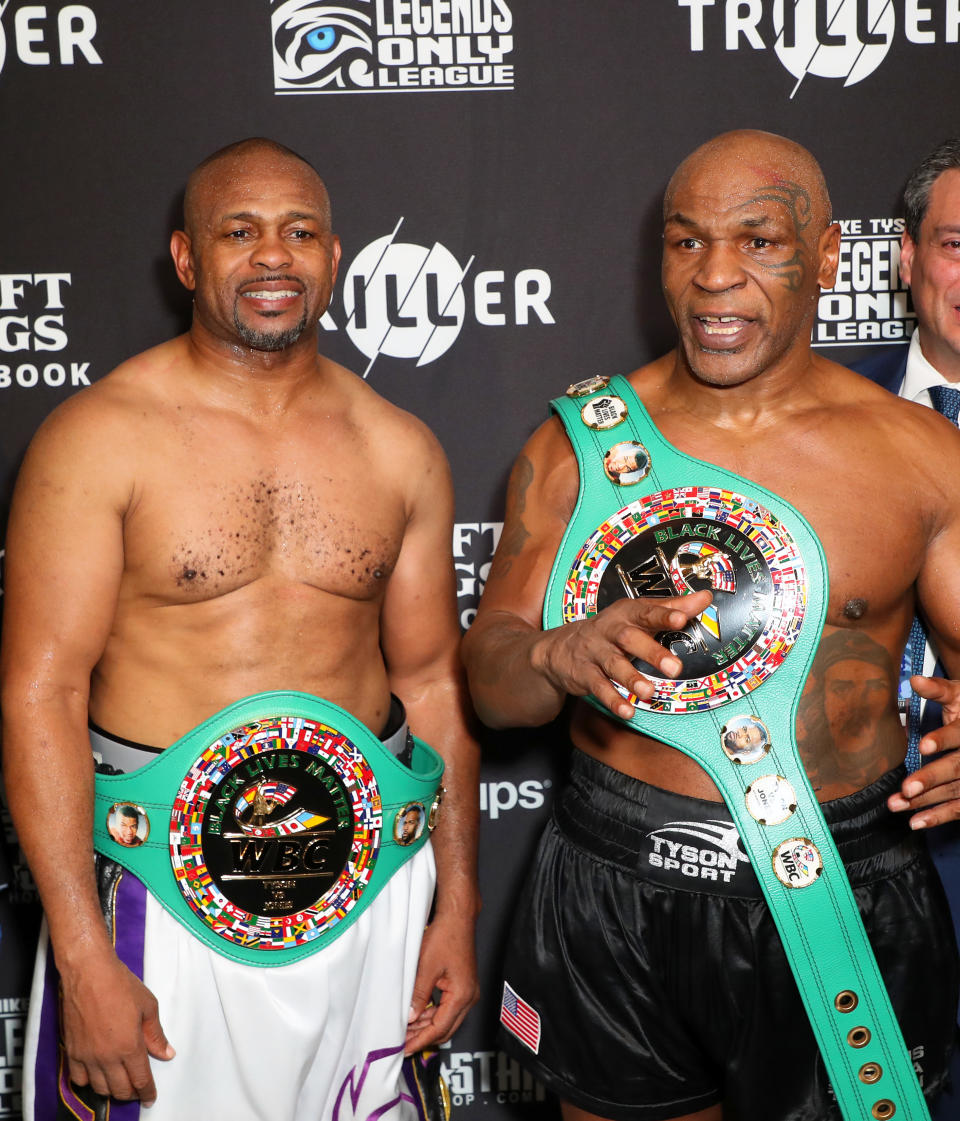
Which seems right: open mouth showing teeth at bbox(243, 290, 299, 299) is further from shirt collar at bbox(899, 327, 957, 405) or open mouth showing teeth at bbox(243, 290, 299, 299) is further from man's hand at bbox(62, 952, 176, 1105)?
shirt collar at bbox(899, 327, 957, 405)

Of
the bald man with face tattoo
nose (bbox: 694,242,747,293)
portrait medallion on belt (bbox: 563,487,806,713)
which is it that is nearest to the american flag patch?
the bald man with face tattoo

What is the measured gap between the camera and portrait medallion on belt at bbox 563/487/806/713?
175 centimetres

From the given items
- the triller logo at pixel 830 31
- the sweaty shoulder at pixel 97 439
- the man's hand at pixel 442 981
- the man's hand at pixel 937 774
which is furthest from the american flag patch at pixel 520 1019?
the triller logo at pixel 830 31

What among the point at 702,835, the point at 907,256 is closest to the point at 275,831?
the point at 702,835

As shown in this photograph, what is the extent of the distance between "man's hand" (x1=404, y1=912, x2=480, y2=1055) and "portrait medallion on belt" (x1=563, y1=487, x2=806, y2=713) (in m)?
0.58

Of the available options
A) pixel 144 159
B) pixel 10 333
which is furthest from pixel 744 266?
pixel 10 333

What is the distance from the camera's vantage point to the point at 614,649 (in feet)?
4.96

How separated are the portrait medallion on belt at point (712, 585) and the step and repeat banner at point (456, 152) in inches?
33.0

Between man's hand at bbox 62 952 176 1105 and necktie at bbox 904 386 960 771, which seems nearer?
man's hand at bbox 62 952 176 1105

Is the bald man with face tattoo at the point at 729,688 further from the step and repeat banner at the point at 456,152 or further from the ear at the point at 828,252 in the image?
the step and repeat banner at the point at 456,152

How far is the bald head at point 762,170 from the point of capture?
5.91 feet

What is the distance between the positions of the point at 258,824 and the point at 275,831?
0.09ft

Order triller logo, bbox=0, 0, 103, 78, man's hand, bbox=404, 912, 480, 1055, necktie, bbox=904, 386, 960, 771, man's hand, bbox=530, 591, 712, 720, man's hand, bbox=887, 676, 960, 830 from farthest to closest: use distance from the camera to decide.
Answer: triller logo, bbox=0, 0, 103, 78
necktie, bbox=904, 386, 960, 771
man's hand, bbox=404, 912, 480, 1055
man's hand, bbox=887, 676, 960, 830
man's hand, bbox=530, 591, 712, 720

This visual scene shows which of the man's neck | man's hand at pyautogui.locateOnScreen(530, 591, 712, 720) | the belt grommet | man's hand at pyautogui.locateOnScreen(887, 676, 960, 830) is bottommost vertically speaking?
the belt grommet
